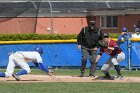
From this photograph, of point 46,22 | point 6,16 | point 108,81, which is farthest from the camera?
point 46,22

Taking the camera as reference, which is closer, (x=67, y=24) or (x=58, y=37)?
(x=58, y=37)

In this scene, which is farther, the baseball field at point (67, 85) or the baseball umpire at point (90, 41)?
the baseball umpire at point (90, 41)

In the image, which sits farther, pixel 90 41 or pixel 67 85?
pixel 90 41

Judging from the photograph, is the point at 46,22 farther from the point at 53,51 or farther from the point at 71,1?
the point at 53,51

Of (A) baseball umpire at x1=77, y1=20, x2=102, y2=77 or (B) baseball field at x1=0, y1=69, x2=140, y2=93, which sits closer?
(B) baseball field at x1=0, y1=69, x2=140, y2=93

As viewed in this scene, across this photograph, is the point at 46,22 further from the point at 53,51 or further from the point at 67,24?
the point at 53,51

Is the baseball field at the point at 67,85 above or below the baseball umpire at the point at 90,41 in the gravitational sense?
below

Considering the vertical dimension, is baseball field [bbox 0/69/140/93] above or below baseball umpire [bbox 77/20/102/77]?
below

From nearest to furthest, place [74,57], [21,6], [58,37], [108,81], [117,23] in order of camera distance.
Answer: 1. [108,81]
2. [74,57]
3. [58,37]
4. [21,6]
5. [117,23]

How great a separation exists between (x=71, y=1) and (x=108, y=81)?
2065 centimetres

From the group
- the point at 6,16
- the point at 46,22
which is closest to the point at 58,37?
the point at 6,16

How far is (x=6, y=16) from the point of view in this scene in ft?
A: 92.2

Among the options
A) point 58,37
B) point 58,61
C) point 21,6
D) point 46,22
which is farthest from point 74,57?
point 46,22

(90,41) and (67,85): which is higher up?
(90,41)
